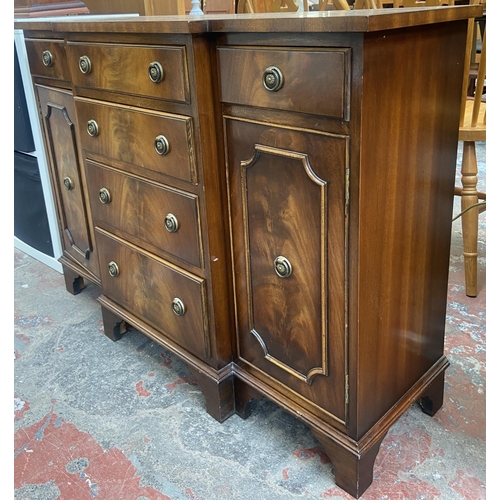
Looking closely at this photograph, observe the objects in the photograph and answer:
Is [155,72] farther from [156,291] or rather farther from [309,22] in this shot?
[156,291]

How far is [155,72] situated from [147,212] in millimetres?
406

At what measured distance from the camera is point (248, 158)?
1.20m

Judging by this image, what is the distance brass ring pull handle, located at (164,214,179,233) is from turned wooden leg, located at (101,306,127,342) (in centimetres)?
57

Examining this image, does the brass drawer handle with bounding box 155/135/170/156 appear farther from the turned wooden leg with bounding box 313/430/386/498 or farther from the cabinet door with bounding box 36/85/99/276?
the turned wooden leg with bounding box 313/430/386/498

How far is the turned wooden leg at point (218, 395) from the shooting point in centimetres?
147

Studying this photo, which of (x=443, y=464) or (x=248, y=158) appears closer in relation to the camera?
(x=248, y=158)

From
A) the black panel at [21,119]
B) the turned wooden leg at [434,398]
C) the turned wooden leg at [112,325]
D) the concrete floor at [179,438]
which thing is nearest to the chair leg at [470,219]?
the concrete floor at [179,438]

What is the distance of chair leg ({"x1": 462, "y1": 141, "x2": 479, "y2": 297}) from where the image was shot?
2.03m

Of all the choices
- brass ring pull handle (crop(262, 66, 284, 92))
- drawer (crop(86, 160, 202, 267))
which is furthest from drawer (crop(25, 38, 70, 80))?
brass ring pull handle (crop(262, 66, 284, 92))

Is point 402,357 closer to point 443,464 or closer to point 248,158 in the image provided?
point 443,464

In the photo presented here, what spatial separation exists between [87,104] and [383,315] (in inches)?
40.8

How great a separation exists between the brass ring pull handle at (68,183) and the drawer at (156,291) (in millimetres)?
299

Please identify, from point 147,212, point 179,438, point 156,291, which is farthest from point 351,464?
point 147,212

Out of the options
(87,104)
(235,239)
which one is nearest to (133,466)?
(235,239)
